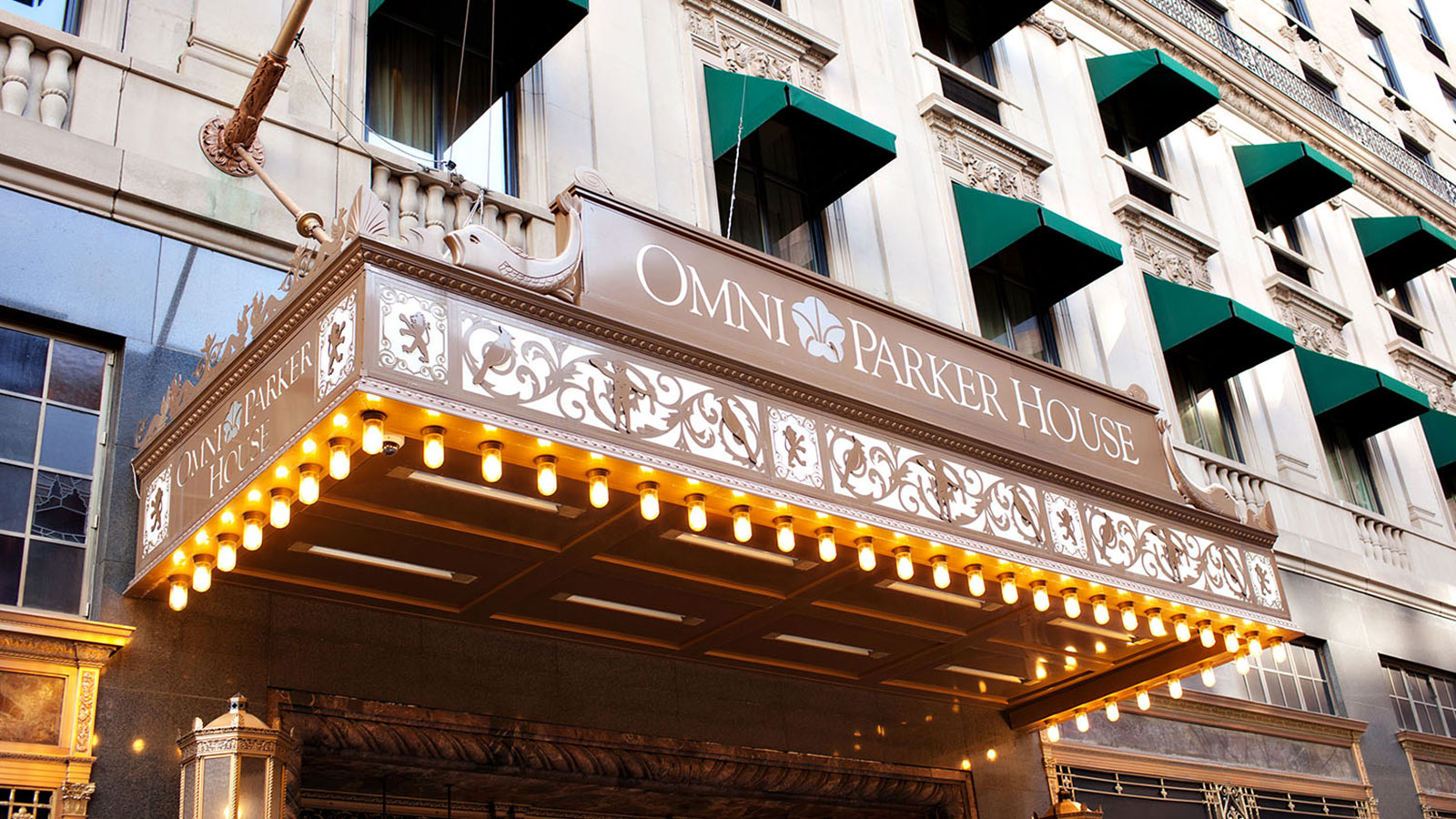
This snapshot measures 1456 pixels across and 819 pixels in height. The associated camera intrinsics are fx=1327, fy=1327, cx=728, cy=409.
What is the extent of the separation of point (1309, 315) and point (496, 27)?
13663mm

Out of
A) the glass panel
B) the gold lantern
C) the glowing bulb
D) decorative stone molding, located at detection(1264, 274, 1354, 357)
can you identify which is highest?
decorative stone molding, located at detection(1264, 274, 1354, 357)

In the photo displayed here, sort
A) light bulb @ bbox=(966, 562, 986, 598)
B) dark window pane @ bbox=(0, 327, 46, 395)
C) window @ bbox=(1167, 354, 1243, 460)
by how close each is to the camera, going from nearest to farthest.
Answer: dark window pane @ bbox=(0, 327, 46, 395), light bulb @ bbox=(966, 562, 986, 598), window @ bbox=(1167, 354, 1243, 460)

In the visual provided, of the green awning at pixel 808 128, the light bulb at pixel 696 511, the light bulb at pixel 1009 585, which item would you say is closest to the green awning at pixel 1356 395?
the green awning at pixel 808 128

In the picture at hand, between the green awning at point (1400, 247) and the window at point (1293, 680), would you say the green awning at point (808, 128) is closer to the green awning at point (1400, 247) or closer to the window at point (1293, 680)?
the window at point (1293, 680)

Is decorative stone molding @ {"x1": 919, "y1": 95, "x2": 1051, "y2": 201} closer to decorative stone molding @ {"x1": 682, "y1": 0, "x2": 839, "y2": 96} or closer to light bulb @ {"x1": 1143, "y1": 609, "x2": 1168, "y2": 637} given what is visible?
decorative stone molding @ {"x1": 682, "y1": 0, "x2": 839, "y2": 96}

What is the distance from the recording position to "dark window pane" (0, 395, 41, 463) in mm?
7488

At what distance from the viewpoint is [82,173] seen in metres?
8.12

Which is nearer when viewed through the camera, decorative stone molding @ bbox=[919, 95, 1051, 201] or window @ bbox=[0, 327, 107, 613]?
window @ bbox=[0, 327, 107, 613]

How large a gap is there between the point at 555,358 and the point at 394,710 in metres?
2.79

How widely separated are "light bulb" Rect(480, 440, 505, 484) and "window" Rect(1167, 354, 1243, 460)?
38.3ft

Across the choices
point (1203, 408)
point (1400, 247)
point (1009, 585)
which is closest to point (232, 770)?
point (1009, 585)

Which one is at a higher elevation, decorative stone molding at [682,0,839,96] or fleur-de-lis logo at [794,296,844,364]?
decorative stone molding at [682,0,839,96]

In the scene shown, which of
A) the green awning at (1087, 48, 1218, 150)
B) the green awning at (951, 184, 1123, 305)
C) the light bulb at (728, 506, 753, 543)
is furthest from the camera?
the green awning at (1087, 48, 1218, 150)

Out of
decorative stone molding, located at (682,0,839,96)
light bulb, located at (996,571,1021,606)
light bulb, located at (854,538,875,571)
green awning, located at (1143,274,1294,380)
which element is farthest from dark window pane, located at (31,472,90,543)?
green awning, located at (1143,274,1294,380)
